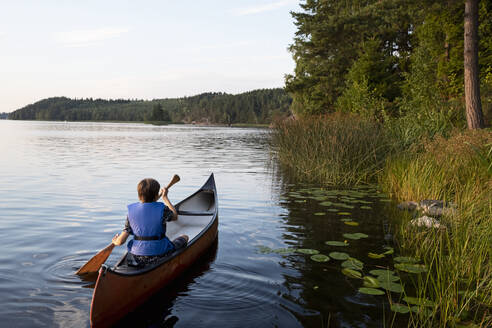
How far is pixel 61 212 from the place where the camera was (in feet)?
30.8

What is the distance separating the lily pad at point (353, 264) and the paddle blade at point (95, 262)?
3483 mm

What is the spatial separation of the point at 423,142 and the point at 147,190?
9.41 metres

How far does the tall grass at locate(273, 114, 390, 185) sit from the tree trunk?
167 inches

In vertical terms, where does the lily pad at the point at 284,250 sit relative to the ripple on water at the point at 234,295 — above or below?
above

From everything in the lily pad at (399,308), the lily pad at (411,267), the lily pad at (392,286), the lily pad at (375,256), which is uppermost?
the lily pad at (411,267)

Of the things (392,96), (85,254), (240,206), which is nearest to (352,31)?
(392,96)

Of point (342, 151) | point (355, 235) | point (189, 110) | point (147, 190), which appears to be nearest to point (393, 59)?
point (342, 151)

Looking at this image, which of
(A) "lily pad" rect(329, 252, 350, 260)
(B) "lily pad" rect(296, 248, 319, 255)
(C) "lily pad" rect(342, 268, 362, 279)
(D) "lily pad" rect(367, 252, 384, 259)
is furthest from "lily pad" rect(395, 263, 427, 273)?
(B) "lily pad" rect(296, 248, 319, 255)

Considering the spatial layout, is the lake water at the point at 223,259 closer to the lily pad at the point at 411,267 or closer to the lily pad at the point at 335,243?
the lily pad at the point at 335,243

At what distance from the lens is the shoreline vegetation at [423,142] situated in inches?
179

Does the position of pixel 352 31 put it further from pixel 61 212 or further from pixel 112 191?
pixel 61 212

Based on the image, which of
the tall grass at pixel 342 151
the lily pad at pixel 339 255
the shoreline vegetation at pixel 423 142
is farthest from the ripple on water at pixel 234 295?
the tall grass at pixel 342 151

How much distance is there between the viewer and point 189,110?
579ft

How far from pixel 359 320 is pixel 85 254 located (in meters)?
4.67
